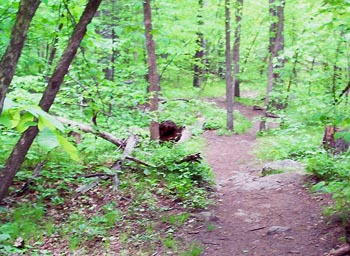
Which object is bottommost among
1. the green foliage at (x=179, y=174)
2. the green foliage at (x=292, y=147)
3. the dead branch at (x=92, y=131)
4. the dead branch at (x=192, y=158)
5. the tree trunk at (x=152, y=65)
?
the green foliage at (x=292, y=147)

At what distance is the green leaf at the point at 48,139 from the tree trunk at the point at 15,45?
684 millimetres

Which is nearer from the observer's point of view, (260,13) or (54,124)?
(54,124)

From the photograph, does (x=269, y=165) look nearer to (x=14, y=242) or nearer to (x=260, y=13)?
(x=14, y=242)

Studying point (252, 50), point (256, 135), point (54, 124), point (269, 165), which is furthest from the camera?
point (252, 50)

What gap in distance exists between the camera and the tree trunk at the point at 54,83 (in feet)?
15.5

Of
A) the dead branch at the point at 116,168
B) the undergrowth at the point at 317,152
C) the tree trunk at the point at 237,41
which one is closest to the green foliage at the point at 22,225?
the dead branch at the point at 116,168

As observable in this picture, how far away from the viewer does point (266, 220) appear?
6.24 metres

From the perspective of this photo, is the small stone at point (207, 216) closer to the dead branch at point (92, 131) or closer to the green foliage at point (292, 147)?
the dead branch at point (92, 131)

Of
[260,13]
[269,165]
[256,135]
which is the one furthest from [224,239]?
[260,13]

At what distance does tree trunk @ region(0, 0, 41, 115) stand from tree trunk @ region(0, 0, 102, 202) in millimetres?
2286

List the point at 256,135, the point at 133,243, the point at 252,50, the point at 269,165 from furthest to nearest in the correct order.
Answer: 1. the point at 252,50
2. the point at 256,135
3. the point at 269,165
4. the point at 133,243

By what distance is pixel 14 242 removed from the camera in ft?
16.3

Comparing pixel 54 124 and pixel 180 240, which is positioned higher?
pixel 54 124

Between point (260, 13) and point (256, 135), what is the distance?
26.2ft
